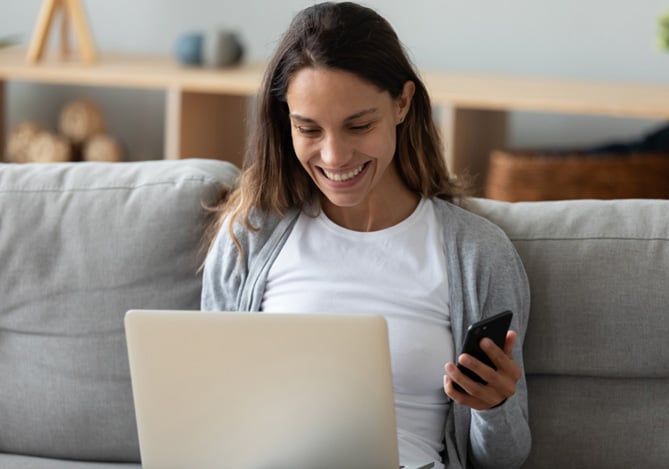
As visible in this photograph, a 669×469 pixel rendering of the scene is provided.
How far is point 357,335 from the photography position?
1.39m

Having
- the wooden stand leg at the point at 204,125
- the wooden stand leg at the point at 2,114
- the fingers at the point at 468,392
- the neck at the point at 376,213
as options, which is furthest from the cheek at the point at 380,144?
the wooden stand leg at the point at 2,114

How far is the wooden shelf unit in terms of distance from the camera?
3.07 metres

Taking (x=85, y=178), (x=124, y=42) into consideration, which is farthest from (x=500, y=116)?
(x=85, y=178)

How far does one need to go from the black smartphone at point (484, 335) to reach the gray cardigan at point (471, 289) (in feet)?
0.47

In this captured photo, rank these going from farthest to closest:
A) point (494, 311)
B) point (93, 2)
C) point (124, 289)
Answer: point (93, 2)
point (124, 289)
point (494, 311)

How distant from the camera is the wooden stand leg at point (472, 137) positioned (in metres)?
3.22

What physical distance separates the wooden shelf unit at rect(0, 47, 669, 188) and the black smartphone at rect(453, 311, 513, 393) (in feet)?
5.28

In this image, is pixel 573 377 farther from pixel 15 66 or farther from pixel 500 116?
pixel 15 66

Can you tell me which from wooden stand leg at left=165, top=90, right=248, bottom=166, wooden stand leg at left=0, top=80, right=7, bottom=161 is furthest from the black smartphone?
wooden stand leg at left=0, top=80, right=7, bottom=161

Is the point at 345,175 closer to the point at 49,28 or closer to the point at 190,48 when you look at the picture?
the point at 190,48

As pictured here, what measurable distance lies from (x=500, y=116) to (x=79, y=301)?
1.94 metres

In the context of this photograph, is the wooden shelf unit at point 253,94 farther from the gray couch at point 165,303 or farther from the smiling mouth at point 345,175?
the smiling mouth at point 345,175

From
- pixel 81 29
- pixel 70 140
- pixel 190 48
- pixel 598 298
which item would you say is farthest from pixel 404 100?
pixel 70 140

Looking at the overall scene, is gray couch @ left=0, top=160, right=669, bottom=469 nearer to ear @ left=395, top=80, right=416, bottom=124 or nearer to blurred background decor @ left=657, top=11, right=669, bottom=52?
ear @ left=395, top=80, right=416, bottom=124
